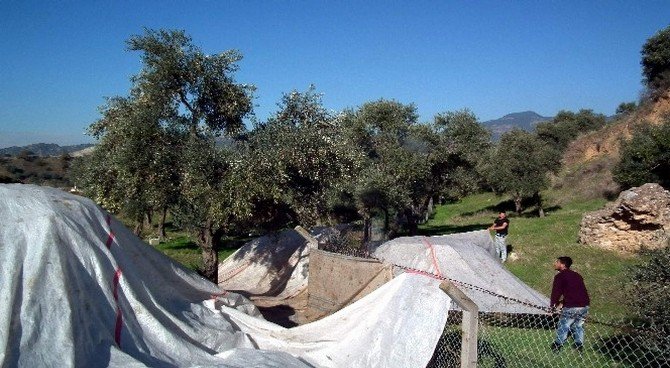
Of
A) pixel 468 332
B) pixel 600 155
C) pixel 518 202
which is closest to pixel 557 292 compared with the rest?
pixel 468 332

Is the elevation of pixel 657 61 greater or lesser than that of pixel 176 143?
greater

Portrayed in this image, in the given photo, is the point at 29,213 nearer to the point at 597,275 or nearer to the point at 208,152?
the point at 208,152

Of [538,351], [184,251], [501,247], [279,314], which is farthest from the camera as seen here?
[184,251]

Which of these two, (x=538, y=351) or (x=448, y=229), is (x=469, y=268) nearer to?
(x=538, y=351)

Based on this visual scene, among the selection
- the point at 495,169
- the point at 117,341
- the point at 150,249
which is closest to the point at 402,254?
the point at 150,249

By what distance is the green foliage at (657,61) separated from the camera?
42.0 meters

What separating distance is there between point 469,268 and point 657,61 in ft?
136

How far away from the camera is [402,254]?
12.2m

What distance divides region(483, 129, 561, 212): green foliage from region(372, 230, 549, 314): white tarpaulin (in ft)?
80.2

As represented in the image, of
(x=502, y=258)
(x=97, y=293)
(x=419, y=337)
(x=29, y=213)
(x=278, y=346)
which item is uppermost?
(x=29, y=213)

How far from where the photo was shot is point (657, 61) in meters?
42.9

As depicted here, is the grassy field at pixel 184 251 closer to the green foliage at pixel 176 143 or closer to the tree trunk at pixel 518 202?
the green foliage at pixel 176 143

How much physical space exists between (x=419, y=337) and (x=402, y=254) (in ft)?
18.2

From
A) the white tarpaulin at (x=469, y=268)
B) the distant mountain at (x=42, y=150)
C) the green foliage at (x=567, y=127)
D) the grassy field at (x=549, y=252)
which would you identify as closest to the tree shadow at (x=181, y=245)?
the grassy field at (x=549, y=252)
